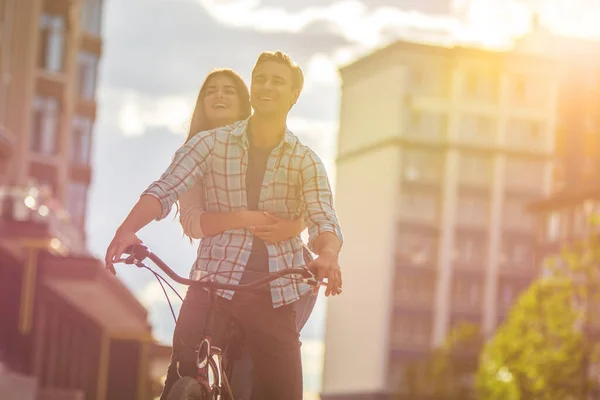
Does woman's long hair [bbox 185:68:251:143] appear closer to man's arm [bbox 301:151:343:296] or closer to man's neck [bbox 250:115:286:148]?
man's neck [bbox 250:115:286:148]

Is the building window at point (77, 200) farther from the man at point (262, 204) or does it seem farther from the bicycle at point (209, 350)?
the bicycle at point (209, 350)

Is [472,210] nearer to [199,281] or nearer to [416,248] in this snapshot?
[416,248]

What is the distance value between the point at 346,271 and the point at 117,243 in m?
113

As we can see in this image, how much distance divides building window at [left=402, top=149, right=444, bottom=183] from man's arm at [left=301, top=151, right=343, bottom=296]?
103 m

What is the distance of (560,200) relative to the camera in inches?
3551

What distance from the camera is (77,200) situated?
5350cm

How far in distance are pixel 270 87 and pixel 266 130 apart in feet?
0.65

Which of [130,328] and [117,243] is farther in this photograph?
[130,328]

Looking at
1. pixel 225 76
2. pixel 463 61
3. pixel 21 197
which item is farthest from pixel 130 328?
pixel 463 61

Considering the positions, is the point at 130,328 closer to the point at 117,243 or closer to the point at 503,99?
the point at 117,243

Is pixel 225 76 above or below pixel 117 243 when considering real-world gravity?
above

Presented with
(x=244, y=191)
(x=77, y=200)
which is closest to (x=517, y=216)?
(x=77, y=200)

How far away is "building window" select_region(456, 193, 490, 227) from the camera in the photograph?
360ft

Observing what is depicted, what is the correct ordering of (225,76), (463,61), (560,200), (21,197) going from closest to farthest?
(225,76)
(21,197)
(560,200)
(463,61)
